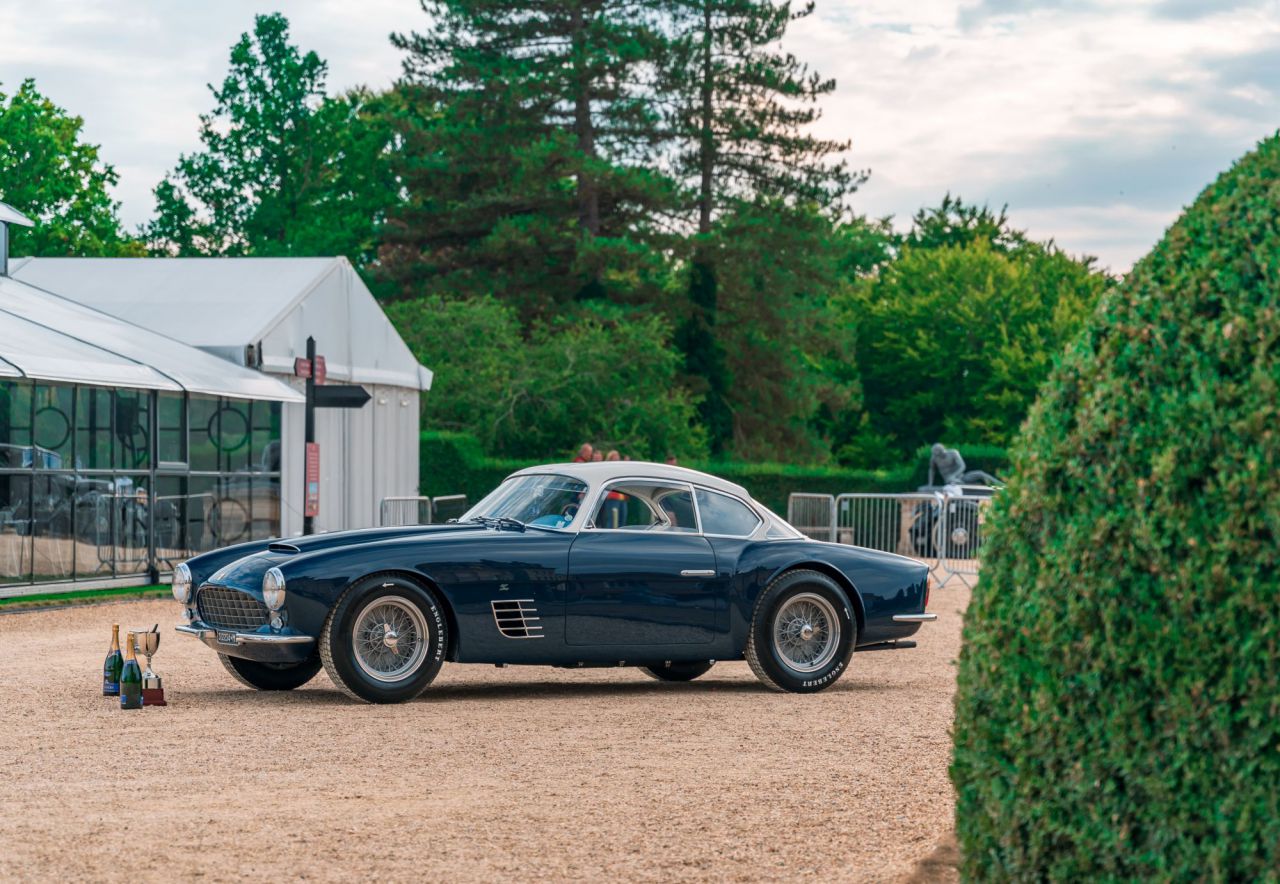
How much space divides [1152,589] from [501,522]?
8.08 m

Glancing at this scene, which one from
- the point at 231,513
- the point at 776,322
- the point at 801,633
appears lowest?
the point at 801,633

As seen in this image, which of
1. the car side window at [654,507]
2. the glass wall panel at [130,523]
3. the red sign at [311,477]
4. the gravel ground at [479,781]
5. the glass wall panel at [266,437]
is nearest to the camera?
the gravel ground at [479,781]

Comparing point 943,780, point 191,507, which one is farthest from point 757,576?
point 191,507

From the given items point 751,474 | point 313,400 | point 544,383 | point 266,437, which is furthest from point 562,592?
point 544,383

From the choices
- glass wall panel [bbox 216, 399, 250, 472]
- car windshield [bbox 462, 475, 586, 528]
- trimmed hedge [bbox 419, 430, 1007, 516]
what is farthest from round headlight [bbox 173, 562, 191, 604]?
trimmed hedge [bbox 419, 430, 1007, 516]

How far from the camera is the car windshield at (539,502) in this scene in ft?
37.2

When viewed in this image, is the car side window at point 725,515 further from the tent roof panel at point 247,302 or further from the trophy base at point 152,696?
the tent roof panel at point 247,302

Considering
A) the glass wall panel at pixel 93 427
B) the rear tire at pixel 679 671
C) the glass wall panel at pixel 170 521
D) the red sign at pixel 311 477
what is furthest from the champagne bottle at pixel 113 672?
the glass wall panel at pixel 170 521

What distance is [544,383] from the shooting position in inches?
1524

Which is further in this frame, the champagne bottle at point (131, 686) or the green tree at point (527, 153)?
the green tree at point (527, 153)

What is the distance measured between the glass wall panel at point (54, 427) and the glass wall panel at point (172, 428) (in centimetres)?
190

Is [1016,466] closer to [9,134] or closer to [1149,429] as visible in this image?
[1149,429]

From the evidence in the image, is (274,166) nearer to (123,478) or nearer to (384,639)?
(123,478)

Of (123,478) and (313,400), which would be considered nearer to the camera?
(313,400)
